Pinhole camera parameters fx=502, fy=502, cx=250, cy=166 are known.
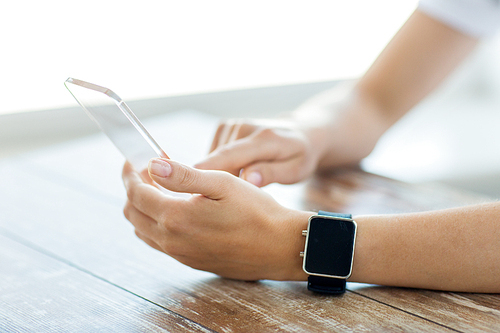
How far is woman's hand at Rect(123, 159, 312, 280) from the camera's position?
643 mm

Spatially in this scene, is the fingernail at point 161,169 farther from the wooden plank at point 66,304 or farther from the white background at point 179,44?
the white background at point 179,44

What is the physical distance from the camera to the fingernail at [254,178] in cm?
90

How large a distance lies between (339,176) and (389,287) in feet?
1.66

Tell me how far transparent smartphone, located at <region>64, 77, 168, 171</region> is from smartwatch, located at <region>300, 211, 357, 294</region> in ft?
0.72

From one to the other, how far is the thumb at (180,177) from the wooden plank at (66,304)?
0.51 feet

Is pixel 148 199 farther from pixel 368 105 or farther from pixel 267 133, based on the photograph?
pixel 368 105

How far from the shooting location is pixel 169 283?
0.70 meters

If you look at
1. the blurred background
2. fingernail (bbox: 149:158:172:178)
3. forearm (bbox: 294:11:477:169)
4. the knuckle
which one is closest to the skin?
fingernail (bbox: 149:158:172:178)

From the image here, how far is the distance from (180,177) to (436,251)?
1.14 ft

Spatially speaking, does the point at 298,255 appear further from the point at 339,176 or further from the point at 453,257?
the point at 339,176

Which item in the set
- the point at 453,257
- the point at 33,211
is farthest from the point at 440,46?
the point at 33,211

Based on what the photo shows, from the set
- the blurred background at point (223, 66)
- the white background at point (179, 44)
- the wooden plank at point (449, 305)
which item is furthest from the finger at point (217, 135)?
the white background at point (179, 44)

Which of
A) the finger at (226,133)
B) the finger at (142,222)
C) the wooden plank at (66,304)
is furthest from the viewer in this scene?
the finger at (226,133)

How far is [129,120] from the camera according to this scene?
616 mm
